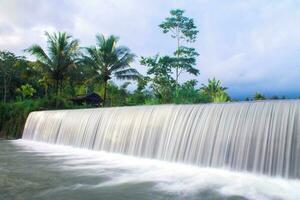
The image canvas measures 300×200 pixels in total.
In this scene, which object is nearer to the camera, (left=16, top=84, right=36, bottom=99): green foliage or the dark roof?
the dark roof

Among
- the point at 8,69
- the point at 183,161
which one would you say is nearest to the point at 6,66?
→ the point at 8,69

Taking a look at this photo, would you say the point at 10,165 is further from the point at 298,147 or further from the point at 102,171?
the point at 298,147

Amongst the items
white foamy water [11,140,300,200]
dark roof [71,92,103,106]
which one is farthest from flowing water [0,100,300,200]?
dark roof [71,92,103,106]

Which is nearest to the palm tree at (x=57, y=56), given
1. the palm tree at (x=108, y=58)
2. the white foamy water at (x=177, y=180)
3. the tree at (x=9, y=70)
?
the palm tree at (x=108, y=58)

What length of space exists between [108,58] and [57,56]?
326 cm

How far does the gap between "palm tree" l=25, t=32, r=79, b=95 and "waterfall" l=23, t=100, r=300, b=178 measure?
12253 mm

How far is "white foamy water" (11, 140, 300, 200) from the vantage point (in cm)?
668

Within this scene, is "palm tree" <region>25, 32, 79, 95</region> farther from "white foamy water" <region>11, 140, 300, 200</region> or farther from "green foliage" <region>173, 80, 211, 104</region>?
"white foamy water" <region>11, 140, 300, 200</region>

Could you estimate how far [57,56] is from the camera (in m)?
27.1

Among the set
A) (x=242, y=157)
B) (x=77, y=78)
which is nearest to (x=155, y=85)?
(x=77, y=78)

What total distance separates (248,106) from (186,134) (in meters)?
1.95

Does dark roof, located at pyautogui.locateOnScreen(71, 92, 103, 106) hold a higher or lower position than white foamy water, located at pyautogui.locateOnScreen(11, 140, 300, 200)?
higher

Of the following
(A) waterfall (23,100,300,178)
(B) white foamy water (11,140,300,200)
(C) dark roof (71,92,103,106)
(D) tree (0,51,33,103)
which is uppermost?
(D) tree (0,51,33,103)

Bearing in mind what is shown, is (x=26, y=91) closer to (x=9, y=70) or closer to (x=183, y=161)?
(x=9, y=70)
